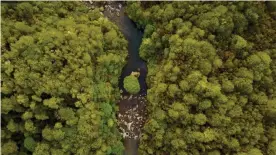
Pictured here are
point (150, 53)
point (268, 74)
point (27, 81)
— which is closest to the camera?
point (27, 81)

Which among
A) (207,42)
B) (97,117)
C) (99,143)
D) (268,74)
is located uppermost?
(207,42)

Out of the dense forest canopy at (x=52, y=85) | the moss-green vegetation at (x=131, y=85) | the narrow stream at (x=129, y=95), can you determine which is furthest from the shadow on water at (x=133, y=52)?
the dense forest canopy at (x=52, y=85)

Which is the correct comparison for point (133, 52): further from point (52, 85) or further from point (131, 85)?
point (52, 85)

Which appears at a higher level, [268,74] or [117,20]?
[117,20]

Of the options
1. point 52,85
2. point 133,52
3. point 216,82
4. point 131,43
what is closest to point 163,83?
point 216,82

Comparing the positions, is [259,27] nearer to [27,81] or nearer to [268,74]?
[268,74]

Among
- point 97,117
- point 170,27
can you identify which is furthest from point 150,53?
point 97,117
